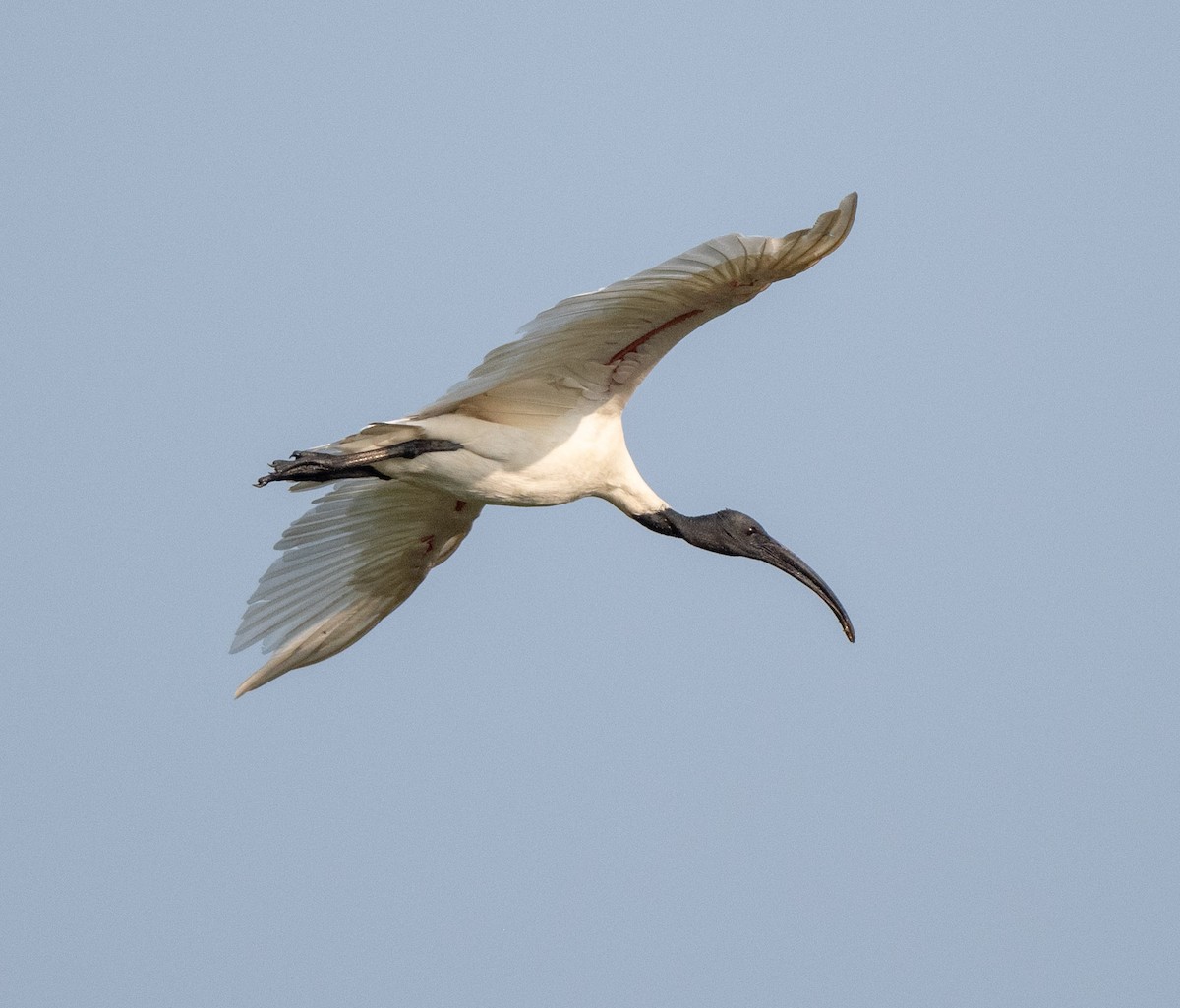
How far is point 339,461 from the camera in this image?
10.3 metres

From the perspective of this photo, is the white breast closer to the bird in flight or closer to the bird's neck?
the bird in flight

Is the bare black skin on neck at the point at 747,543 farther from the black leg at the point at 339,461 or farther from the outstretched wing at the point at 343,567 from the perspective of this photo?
the black leg at the point at 339,461

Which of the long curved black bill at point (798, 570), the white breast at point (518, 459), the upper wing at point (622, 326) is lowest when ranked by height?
the long curved black bill at point (798, 570)

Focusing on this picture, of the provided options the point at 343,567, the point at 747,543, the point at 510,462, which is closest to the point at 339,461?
the point at 510,462

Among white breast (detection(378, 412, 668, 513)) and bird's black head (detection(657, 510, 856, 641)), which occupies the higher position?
white breast (detection(378, 412, 668, 513))

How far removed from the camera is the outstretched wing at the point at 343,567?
11664 millimetres

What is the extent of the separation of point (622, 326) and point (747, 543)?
2.30 m

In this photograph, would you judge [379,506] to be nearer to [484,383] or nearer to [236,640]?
[236,640]

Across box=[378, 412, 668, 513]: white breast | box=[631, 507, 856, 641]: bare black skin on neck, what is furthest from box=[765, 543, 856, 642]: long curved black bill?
box=[378, 412, 668, 513]: white breast

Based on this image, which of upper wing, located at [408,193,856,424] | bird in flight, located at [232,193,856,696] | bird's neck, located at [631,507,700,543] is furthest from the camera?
bird's neck, located at [631,507,700,543]

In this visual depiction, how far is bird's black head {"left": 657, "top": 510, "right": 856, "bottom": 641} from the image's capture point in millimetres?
11320

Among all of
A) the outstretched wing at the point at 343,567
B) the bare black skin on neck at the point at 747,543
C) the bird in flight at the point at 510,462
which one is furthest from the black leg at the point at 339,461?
the bare black skin on neck at the point at 747,543

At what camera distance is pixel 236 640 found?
11695 millimetres

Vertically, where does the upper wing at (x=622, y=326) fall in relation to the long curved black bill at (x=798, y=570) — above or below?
above
